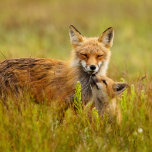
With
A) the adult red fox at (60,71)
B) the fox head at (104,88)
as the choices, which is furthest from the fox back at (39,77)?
→ the fox head at (104,88)

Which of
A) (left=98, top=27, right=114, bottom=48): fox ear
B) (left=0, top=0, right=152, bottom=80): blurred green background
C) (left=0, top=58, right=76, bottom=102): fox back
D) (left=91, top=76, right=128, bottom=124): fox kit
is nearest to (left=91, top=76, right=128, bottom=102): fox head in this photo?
(left=91, top=76, right=128, bottom=124): fox kit

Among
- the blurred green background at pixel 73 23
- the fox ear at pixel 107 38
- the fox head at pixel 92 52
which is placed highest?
the fox ear at pixel 107 38

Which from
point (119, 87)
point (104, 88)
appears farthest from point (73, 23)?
point (119, 87)

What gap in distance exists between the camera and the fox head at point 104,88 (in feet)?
22.2

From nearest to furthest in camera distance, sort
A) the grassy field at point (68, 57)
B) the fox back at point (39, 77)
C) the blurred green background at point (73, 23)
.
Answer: the grassy field at point (68, 57)
the fox back at point (39, 77)
the blurred green background at point (73, 23)

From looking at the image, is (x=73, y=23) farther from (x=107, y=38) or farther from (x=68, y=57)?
(x=107, y=38)

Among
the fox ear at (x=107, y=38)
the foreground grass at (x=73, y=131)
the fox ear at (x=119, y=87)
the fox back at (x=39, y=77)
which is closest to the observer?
the foreground grass at (x=73, y=131)

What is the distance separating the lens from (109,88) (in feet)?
22.9

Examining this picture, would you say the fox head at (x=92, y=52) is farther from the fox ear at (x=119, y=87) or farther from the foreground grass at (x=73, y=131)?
the foreground grass at (x=73, y=131)

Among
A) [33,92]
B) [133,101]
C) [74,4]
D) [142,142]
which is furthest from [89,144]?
[74,4]

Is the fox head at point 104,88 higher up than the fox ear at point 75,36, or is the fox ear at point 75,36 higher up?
the fox ear at point 75,36

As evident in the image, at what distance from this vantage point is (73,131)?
541cm

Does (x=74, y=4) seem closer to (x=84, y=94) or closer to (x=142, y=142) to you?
(x=84, y=94)

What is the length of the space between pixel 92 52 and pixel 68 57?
1836mm
